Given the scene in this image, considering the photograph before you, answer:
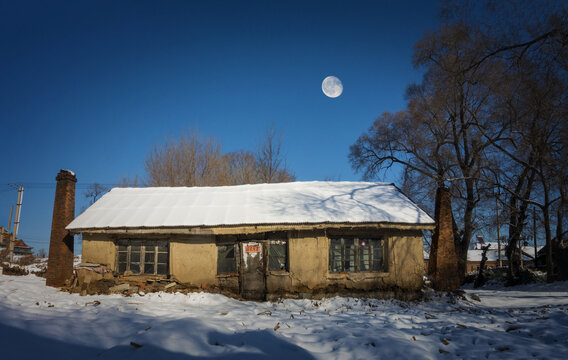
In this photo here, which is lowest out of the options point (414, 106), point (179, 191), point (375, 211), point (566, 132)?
point (375, 211)

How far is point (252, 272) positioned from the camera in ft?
36.6

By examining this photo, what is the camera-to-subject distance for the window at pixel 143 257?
1162cm

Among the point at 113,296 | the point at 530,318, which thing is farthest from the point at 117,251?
the point at 530,318

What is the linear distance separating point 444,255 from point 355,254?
3440mm

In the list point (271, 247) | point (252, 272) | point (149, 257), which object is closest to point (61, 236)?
point (149, 257)

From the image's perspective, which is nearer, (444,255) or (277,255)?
(277,255)

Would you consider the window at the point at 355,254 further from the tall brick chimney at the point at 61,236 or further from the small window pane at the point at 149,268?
the tall brick chimney at the point at 61,236

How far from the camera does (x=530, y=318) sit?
7441 millimetres

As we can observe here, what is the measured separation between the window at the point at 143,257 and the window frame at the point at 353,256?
616 centimetres

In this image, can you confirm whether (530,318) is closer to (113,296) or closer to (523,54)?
(523,54)

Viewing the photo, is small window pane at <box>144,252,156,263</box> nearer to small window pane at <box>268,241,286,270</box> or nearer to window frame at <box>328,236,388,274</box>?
small window pane at <box>268,241,286,270</box>

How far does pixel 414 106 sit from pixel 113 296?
61.8 ft

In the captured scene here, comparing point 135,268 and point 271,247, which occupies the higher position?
point 271,247

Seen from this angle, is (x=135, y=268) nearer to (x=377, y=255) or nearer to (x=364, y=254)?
(x=364, y=254)
